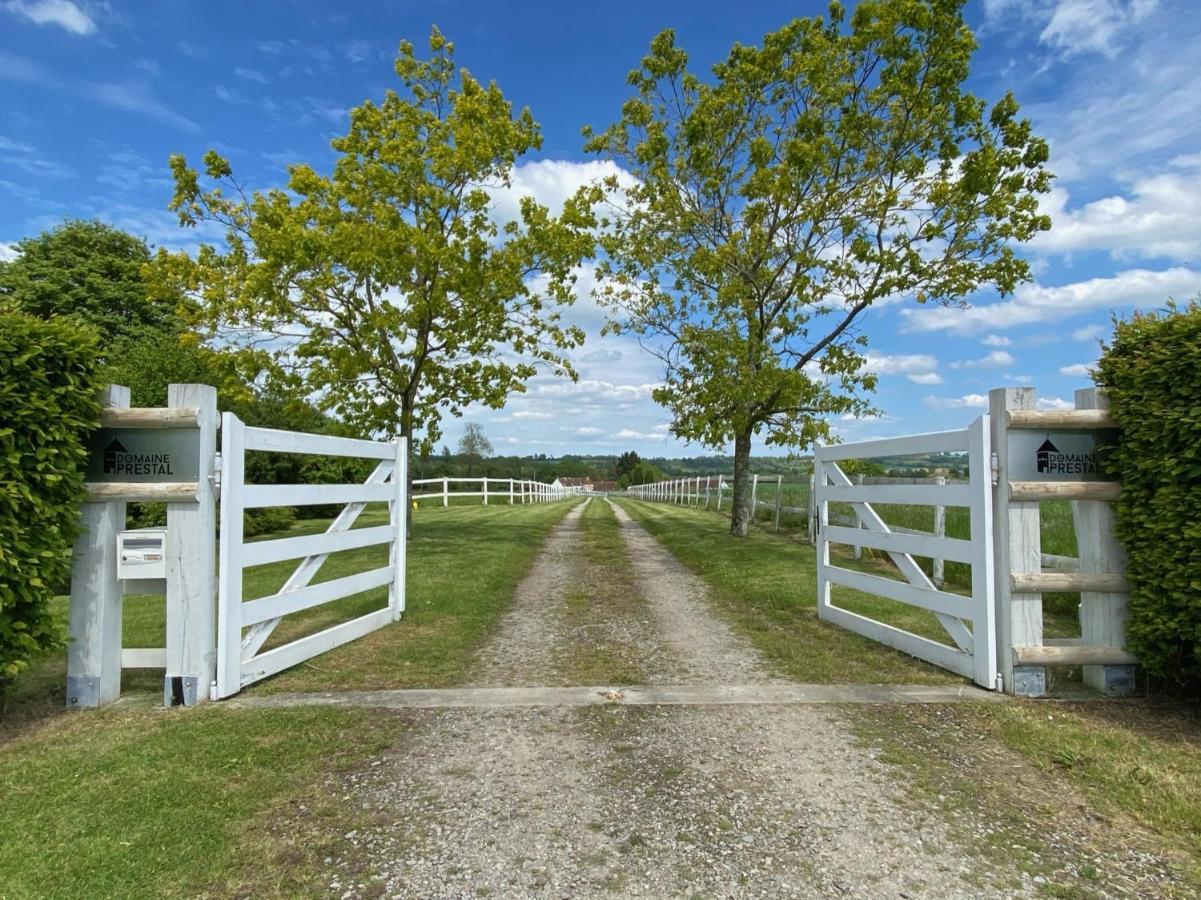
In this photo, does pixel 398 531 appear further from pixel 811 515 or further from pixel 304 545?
pixel 811 515

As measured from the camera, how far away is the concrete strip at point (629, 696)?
176 inches

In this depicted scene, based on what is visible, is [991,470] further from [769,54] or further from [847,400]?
[769,54]

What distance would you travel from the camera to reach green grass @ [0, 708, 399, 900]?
2508 millimetres

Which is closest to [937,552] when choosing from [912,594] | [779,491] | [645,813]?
[912,594]

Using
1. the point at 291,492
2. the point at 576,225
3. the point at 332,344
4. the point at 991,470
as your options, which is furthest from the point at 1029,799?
the point at 332,344

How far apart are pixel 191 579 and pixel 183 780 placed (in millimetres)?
1559

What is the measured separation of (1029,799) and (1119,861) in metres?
0.51

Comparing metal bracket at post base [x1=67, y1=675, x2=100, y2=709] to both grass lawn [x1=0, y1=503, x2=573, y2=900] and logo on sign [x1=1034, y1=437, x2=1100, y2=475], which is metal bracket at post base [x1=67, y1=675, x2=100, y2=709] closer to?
grass lawn [x1=0, y1=503, x2=573, y2=900]

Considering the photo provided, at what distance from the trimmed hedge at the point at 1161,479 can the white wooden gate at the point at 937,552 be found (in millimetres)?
790

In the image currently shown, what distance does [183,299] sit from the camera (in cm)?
1386

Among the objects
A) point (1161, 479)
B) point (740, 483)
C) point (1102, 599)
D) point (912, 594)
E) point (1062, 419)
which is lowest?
point (912, 594)

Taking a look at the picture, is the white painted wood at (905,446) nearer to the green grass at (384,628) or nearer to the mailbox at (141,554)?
the green grass at (384,628)

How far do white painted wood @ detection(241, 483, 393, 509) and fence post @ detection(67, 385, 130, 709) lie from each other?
845 millimetres

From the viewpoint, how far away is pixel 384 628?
6.75 meters
